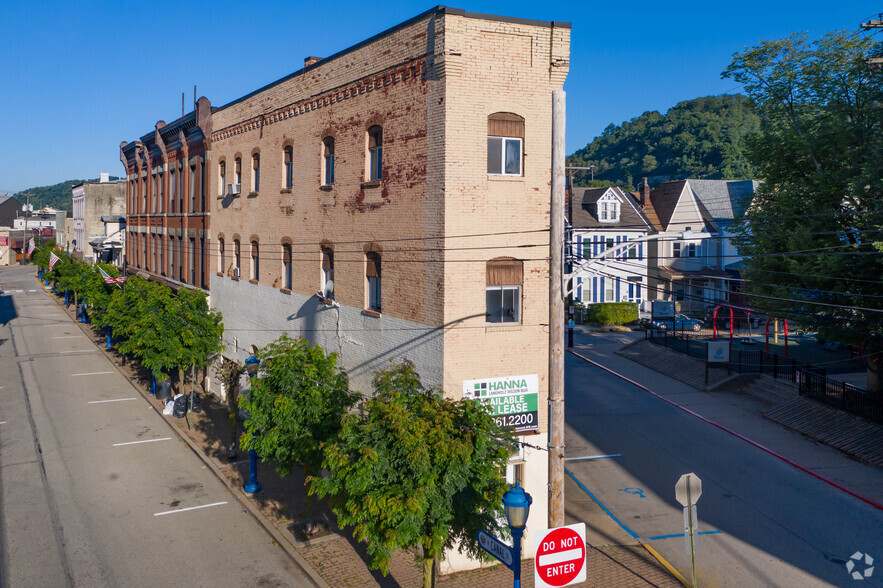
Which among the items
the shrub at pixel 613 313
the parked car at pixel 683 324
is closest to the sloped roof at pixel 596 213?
the shrub at pixel 613 313

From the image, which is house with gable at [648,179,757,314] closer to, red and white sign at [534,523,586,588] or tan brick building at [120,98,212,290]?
tan brick building at [120,98,212,290]

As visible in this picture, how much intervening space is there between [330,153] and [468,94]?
6.58 metres

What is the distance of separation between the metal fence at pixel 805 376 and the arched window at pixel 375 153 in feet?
62.4

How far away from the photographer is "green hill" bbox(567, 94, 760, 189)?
340 ft

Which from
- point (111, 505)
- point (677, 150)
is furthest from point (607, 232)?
point (677, 150)

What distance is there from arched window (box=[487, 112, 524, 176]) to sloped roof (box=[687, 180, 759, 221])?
4789 centimetres

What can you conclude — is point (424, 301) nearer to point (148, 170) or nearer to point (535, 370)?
point (535, 370)

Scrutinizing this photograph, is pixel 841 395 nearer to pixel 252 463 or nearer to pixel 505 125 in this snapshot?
pixel 505 125

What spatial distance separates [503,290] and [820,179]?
1558cm

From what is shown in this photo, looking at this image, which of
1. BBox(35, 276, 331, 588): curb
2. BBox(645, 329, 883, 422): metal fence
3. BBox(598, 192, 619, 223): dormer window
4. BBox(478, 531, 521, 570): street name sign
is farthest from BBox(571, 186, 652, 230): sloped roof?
BBox(478, 531, 521, 570): street name sign

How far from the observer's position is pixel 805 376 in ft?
89.0

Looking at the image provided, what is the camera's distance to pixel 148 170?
1604 inches

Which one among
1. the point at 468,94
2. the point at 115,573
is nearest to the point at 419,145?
the point at 468,94

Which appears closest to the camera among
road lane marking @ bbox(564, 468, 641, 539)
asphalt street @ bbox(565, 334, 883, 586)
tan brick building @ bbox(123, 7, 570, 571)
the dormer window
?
tan brick building @ bbox(123, 7, 570, 571)
